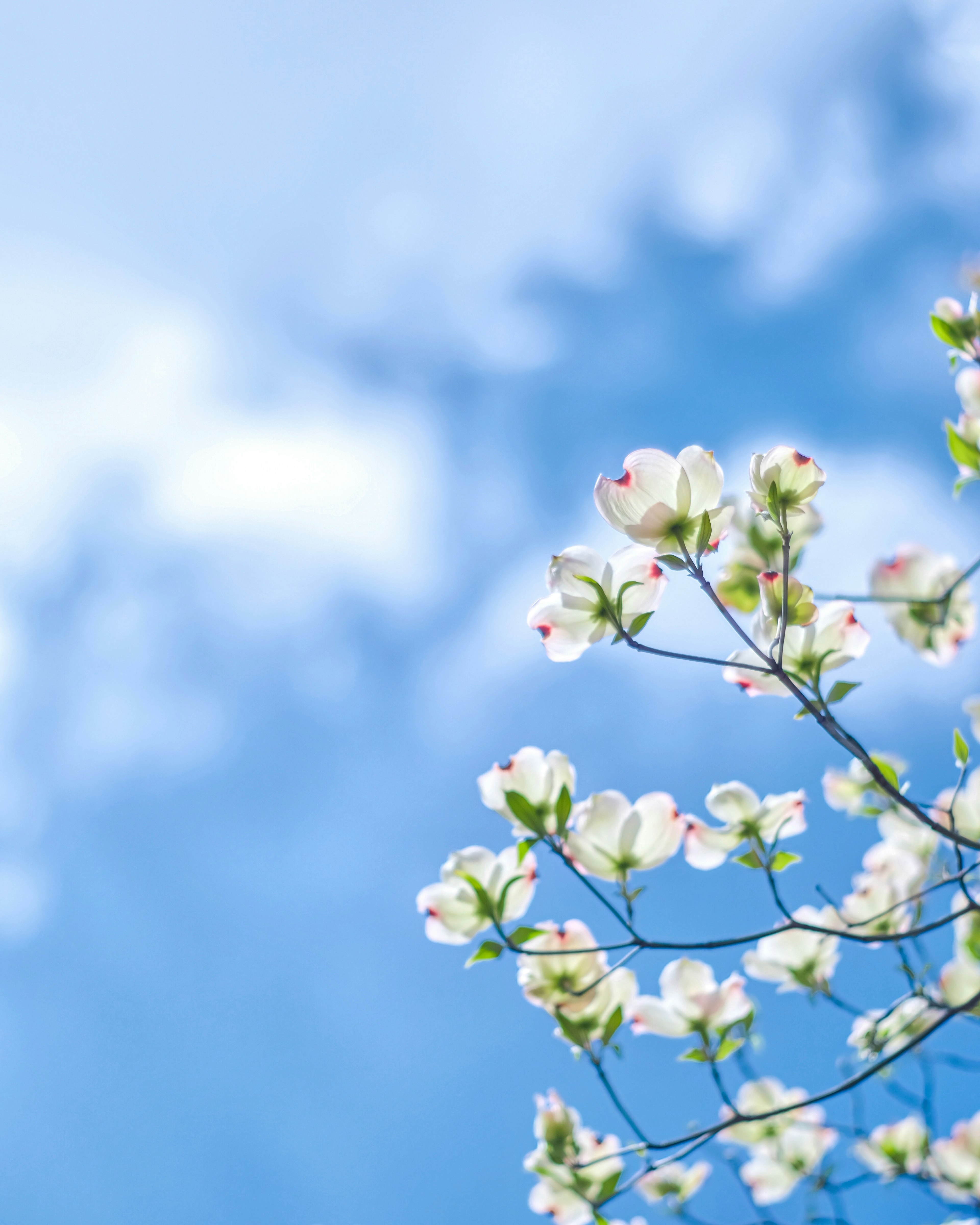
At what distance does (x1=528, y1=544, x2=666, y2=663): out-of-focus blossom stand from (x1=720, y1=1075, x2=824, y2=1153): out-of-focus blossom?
0.94 m

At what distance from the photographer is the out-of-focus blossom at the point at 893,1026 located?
96 centimetres

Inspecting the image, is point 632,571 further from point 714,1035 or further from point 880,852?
point 880,852

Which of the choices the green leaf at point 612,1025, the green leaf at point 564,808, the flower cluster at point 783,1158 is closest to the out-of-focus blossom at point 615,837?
the green leaf at point 564,808

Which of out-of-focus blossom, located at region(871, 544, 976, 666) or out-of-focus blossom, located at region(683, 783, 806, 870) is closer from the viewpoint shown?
out-of-focus blossom, located at region(683, 783, 806, 870)

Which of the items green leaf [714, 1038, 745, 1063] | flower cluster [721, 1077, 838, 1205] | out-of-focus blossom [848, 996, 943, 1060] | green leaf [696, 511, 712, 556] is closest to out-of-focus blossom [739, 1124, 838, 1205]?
flower cluster [721, 1077, 838, 1205]

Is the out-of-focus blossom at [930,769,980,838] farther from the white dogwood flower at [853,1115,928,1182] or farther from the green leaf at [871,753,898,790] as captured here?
the white dogwood flower at [853,1115,928,1182]

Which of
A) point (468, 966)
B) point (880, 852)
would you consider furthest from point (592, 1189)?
point (880, 852)

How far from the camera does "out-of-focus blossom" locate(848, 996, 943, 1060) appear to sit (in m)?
0.96

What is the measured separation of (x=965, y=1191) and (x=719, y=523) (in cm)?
134

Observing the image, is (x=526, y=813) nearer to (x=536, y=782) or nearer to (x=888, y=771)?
(x=536, y=782)

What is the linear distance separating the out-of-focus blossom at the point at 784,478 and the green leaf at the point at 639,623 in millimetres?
141

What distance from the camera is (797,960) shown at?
118 centimetres

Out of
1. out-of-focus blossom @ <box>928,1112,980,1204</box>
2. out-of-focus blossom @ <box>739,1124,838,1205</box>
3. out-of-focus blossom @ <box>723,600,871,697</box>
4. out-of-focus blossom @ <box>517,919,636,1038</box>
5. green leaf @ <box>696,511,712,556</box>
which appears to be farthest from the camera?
out-of-focus blossom @ <box>739,1124,838,1205</box>

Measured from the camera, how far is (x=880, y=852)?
1.34 metres
